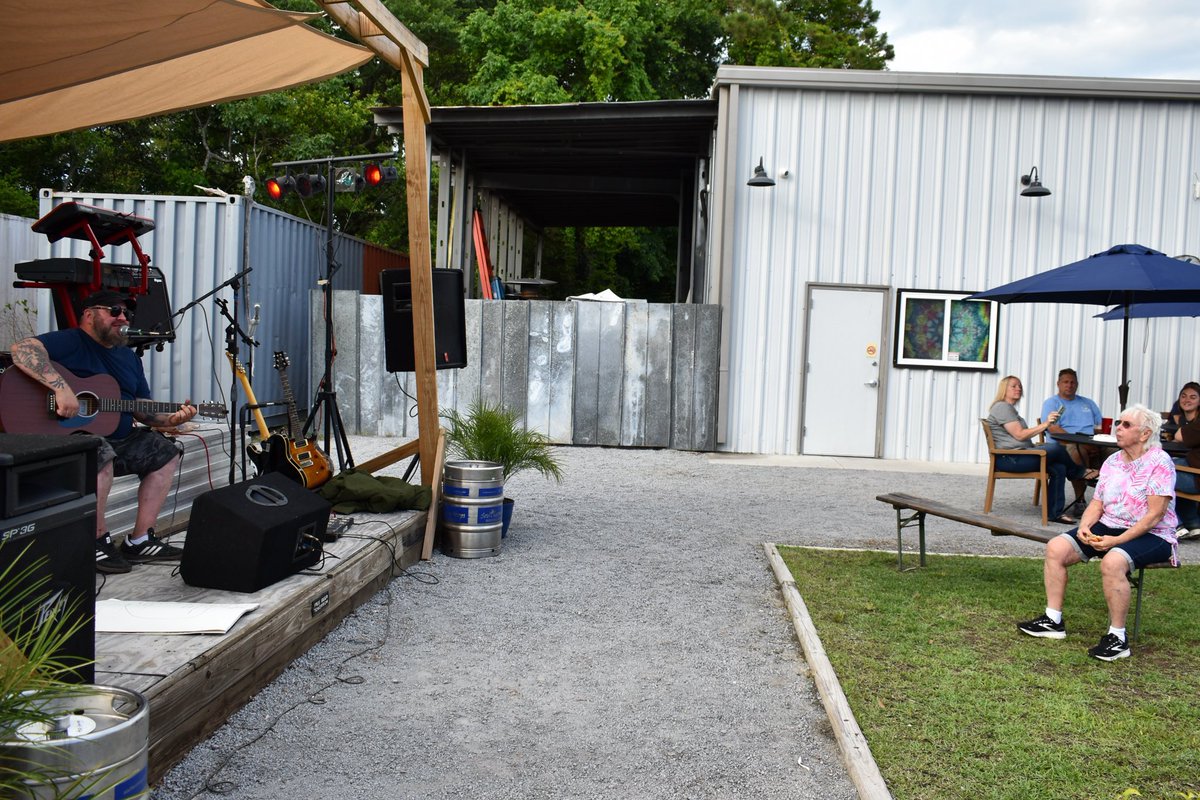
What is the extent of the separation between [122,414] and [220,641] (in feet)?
7.19

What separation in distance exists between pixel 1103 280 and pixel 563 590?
4.91 metres

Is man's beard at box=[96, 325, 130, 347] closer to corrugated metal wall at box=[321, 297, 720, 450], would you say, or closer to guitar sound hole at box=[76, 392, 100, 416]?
guitar sound hole at box=[76, 392, 100, 416]

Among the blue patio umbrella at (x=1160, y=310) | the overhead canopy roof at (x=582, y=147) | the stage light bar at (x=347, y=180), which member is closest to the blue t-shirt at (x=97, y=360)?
the stage light bar at (x=347, y=180)

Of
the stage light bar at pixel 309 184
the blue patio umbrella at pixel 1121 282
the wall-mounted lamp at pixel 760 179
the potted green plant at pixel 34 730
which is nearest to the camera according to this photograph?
the potted green plant at pixel 34 730

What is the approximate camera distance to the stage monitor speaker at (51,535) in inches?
100

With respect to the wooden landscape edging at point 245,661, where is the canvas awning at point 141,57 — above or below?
above

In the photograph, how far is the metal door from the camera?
12578 mm

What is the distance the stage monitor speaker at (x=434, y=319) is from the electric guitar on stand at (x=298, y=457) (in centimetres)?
79

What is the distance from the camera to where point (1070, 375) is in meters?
9.10

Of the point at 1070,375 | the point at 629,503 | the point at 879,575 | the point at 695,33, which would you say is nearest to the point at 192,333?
the point at 629,503

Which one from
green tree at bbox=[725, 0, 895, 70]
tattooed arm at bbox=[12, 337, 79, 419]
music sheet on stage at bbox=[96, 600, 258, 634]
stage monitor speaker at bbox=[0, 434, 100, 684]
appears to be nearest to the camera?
stage monitor speaker at bbox=[0, 434, 100, 684]

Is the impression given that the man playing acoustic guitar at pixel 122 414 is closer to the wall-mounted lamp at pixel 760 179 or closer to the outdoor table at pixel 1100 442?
the outdoor table at pixel 1100 442

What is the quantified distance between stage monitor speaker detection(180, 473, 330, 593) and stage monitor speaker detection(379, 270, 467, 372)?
2433mm

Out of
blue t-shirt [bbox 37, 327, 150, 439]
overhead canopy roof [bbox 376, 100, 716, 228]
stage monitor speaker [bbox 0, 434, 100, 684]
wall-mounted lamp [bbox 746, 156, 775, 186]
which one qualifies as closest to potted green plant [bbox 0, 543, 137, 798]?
stage monitor speaker [bbox 0, 434, 100, 684]
